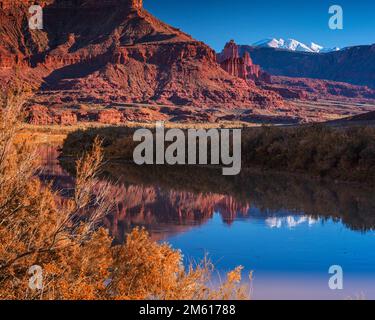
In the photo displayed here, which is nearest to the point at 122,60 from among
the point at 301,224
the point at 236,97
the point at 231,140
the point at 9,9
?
the point at 236,97

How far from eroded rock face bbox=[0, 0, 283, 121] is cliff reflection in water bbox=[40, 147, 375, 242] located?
83265 mm

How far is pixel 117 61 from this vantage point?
128875mm

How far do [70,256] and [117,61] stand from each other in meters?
124

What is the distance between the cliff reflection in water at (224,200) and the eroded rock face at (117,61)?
8326 cm

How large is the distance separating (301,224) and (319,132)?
15497 millimetres

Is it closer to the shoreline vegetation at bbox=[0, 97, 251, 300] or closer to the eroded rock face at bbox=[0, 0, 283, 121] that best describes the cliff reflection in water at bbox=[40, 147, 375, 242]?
the shoreline vegetation at bbox=[0, 97, 251, 300]

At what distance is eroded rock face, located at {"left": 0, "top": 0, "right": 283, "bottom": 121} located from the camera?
399ft

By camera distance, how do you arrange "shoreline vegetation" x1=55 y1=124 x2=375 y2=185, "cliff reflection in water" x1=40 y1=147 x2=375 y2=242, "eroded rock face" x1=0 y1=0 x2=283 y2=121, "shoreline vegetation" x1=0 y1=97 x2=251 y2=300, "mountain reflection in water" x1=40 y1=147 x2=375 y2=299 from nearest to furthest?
"shoreline vegetation" x1=0 y1=97 x2=251 y2=300, "mountain reflection in water" x1=40 y1=147 x2=375 y2=299, "cliff reflection in water" x1=40 y1=147 x2=375 y2=242, "shoreline vegetation" x1=55 y1=124 x2=375 y2=185, "eroded rock face" x1=0 y1=0 x2=283 y2=121

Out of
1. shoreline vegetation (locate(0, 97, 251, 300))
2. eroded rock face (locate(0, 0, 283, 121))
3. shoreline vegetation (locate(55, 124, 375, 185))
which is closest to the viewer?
shoreline vegetation (locate(0, 97, 251, 300))

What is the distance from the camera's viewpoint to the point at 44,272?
266 inches

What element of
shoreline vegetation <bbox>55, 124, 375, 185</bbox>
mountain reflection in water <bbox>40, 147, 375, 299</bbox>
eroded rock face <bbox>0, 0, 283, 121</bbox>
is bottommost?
mountain reflection in water <bbox>40, 147, 375, 299</bbox>

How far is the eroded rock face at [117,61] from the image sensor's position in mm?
121688

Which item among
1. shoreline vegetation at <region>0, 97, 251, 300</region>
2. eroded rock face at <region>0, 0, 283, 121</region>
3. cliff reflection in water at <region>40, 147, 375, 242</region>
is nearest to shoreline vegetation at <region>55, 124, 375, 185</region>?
cliff reflection in water at <region>40, 147, 375, 242</region>

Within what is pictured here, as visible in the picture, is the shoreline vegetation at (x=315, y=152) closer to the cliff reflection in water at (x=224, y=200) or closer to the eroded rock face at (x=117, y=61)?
the cliff reflection in water at (x=224, y=200)
